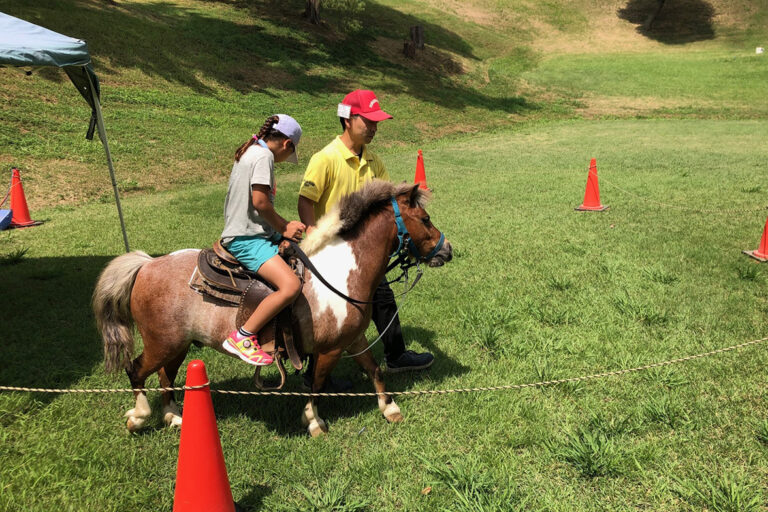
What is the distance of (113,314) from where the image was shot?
13.3ft

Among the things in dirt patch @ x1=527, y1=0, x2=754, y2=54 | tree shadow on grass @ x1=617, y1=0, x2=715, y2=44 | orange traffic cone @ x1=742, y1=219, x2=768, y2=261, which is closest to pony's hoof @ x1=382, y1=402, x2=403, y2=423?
orange traffic cone @ x1=742, y1=219, x2=768, y2=261

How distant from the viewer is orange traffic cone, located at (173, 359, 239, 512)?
2875mm

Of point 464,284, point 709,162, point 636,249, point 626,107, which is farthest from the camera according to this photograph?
point 626,107

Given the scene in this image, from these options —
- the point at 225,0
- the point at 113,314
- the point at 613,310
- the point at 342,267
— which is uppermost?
the point at 225,0

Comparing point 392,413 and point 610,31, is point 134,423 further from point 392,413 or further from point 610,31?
point 610,31

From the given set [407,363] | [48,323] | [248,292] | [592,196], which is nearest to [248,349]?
[248,292]

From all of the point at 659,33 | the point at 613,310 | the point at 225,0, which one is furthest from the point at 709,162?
the point at 659,33

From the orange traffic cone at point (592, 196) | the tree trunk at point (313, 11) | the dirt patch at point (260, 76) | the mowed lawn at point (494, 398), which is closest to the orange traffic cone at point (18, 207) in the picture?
the mowed lawn at point (494, 398)

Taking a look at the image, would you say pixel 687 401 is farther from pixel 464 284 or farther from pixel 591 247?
pixel 591 247

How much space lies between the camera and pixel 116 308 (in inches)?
158

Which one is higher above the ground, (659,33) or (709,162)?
(659,33)

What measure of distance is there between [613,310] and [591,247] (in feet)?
8.64

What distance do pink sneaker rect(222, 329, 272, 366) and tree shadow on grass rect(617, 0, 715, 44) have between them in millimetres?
56790

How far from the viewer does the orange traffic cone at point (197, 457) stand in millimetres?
2875
